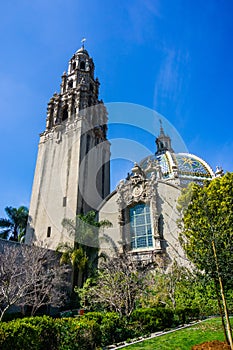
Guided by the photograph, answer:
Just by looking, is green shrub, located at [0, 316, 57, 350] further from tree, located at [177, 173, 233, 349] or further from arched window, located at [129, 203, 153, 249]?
arched window, located at [129, 203, 153, 249]

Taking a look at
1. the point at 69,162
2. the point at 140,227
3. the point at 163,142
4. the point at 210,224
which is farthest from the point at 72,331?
the point at 163,142

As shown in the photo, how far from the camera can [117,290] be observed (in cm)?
1443

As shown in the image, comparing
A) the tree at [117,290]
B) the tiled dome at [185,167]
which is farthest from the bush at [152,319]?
the tiled dome at [185,167]

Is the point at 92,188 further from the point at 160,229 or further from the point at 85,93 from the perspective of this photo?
the point at 85,93

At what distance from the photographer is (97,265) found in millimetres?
22891

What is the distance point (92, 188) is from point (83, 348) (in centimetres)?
2139

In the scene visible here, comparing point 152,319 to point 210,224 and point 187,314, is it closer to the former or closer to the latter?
point 187,314

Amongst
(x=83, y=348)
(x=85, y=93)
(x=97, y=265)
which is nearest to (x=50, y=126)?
(x=85, y=93)

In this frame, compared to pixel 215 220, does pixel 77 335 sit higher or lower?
lower

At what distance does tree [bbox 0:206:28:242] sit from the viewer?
27438 millimetres

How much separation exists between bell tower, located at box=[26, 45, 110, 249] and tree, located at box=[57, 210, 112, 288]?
7.86ft

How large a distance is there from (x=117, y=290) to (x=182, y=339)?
563 centimetres

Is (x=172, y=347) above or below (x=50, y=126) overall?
below

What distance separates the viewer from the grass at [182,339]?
8.49m
